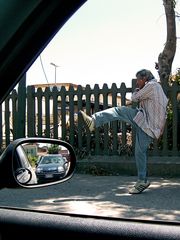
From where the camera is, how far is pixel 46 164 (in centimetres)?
250

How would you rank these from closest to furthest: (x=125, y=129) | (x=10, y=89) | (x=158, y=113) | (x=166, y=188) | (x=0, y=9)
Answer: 1. (x=0, y=9)
2. (x=10, y=89)
3. (x=158, y=113)
4. (x=166, y=188)
5. (x=125, y=129)

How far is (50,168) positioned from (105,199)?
449 centimetres

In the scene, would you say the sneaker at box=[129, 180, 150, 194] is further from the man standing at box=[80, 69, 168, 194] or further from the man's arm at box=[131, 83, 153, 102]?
the man's arm at box=[131, 83, 153, 102]

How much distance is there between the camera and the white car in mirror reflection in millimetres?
2251

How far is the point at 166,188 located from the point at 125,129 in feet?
8.46

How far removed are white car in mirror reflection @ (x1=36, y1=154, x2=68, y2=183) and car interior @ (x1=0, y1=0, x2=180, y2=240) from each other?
0.04 metres

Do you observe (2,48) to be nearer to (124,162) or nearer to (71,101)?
(124,162)

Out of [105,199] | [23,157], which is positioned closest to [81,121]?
[105,199]

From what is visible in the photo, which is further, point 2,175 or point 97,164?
point 97,164

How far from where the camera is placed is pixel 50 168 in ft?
7.71

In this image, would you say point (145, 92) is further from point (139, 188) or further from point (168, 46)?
point (168, 46)

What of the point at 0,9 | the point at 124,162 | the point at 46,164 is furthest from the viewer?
the point at 124,162

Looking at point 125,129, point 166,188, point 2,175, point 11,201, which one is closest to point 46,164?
point 2,175

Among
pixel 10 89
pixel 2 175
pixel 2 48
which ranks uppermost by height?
pixel 2 48
